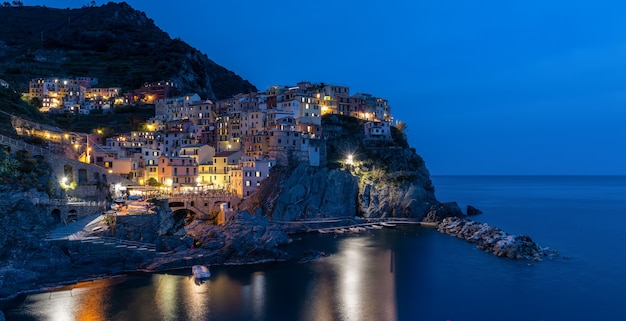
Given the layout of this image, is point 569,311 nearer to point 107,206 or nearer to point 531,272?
point 531,272

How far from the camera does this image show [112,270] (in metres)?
34.4

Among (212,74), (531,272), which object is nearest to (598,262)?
(531,272)

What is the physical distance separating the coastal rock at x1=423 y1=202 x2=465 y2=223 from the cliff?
198 feet

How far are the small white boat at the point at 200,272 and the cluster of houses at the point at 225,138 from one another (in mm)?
22432

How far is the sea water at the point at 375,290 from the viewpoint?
27703 mm

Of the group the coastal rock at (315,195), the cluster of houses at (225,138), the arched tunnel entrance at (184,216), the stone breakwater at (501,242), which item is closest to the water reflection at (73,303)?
the arched tunnel entrance at (184,216)

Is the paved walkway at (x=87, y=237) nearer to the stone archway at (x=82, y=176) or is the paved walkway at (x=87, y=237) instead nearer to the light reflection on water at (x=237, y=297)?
the light reflection on water at (x=237, y=297)

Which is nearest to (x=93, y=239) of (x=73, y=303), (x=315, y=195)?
(x=73, y=303)

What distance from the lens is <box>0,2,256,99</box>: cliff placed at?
102000 millimetres

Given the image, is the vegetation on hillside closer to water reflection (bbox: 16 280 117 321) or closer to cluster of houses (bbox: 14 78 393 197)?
water reflection (bbox: 16 280 117 321)

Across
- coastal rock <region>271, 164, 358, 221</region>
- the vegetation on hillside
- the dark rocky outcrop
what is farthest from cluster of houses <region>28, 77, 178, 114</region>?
the dark rocky outcrop

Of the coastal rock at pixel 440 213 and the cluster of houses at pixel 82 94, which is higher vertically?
the cluster of houses at pixel 82 94

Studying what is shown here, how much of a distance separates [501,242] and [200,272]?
2866 cm

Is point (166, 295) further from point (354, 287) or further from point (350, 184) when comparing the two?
point (350, 184)
